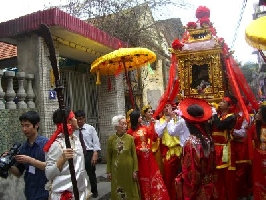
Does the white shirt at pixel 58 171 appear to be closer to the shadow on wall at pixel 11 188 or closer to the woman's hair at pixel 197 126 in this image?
the woman's hair at pixel 197 126

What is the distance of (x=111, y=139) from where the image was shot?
5.72 meters

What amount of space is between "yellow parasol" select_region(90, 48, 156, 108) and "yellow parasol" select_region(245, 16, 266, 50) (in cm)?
357

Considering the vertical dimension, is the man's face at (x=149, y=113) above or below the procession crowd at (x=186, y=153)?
above

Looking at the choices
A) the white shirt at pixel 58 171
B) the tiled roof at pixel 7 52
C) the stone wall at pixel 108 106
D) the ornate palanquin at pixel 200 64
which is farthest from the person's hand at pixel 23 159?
the tiled roof at pixel 7 52

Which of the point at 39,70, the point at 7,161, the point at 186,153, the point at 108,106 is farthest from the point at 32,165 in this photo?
the point at 108,106

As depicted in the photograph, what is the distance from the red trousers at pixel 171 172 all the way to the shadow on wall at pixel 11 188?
2.60 meters

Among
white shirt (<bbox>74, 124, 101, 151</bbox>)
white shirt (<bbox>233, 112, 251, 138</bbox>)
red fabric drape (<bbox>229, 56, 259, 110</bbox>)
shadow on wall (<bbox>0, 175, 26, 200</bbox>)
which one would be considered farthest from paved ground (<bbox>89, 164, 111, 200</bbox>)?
red fabric drape (<bbox>229, 56, 259, 110</bbox>)

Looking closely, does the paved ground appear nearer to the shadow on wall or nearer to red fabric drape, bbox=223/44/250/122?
the shadow on wall

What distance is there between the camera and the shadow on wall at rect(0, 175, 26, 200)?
214 inches

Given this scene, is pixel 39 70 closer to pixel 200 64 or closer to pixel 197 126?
pixel 197 126

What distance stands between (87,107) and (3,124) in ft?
14.1

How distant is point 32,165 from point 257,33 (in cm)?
284

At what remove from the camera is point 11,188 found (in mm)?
5629

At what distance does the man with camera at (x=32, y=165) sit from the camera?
11.7 ft
